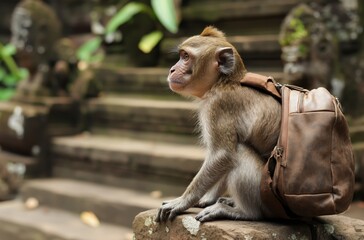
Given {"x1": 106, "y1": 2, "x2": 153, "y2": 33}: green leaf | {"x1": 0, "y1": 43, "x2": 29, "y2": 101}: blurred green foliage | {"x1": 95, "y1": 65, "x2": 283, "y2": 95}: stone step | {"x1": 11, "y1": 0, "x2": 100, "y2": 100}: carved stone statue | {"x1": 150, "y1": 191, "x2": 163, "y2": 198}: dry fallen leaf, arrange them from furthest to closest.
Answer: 1. {"x1": 0, "y1": 43, "x2": 29, "y2": 101}: blurred green foliage
2. {"x1": 11, "y1": 0, "x2": 100, "y2": 100}: carved stone statue
3. {"x1": 106, "y1": 2, "x2": 153, "y2": 33}: green leaf
4. {"x1": 95, "y1": 65, "x2": 283, "y2": 95}: stone step
5. {"x1": 150, "y1": 191, "x2": 163, "y2": 198}: dry fallen leaf

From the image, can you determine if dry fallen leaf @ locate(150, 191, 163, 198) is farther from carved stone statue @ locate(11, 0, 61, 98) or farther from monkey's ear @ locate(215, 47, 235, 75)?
monkey's ear @ locate(215, 47, 235, 75)

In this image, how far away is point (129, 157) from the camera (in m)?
5.22

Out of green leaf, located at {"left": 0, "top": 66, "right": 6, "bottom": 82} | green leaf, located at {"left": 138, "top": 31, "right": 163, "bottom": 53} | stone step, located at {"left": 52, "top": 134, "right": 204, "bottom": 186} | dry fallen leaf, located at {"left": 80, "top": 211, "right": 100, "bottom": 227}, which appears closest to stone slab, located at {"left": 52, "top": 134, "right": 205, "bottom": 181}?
stone step, located at {"left": 52, "top": 134, "right": 204, "bottom": 186}

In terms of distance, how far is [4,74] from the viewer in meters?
9.09

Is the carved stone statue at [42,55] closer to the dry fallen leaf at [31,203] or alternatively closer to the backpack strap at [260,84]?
the dry fallen leaf at [31,203]

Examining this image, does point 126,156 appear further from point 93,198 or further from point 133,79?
point 133,79

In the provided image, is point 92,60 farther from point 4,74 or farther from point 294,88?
point 294,88

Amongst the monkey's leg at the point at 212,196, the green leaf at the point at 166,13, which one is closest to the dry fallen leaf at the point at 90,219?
the green leaf at the point at 166,13

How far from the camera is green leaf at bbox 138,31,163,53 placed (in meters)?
5.95

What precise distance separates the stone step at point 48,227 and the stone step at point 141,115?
1.12 meters

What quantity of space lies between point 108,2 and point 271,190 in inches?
212

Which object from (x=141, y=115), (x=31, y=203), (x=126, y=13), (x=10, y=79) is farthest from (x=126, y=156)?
(x=10, y=79)

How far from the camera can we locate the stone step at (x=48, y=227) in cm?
467

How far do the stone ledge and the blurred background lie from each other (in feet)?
4.72
